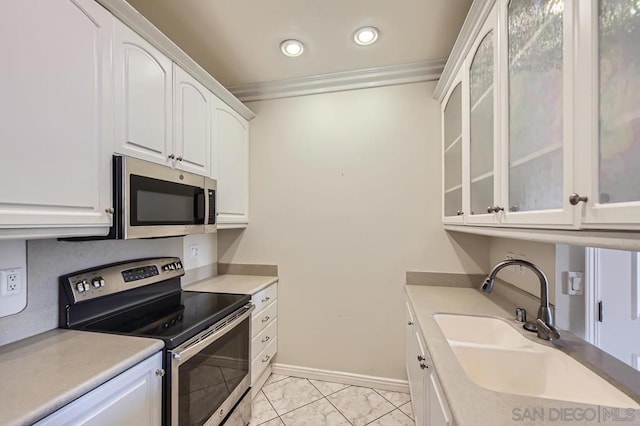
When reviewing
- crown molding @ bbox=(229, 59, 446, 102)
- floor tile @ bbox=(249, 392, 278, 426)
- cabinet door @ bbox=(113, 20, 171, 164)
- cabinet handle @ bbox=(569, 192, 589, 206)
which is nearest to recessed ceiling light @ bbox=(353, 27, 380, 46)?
crown molding @ bbox=(229, 59, 446, 102)

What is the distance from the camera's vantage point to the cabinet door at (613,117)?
58cm

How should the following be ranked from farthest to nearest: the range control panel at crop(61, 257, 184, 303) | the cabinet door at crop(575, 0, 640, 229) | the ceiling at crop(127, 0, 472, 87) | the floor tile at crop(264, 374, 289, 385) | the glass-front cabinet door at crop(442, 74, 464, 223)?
the floor tile at crop(264, 374, 289, 385) → the glass-front cabinet door at crop(442, 74, 464, 223) → the ceiling at crop(127, 0, 472, 87) → the range control panel at crop(61, 257, 184, 303) → the cabinet door at crop(575, 0, 640, 229)

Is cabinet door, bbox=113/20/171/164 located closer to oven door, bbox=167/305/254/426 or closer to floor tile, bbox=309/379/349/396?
oven door, bbox=167/305/254/426

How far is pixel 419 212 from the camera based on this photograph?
2164 mm

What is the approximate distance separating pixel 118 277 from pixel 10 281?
1.38 feet

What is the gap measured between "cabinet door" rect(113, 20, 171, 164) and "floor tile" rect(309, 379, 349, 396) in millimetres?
2014

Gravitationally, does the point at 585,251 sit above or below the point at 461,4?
below

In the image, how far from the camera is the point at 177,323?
52.4 inches

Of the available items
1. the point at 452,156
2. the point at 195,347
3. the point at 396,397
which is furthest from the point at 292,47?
the point at 396,397

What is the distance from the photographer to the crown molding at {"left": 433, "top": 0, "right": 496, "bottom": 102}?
48.6 inches

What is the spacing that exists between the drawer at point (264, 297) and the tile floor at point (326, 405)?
69cm

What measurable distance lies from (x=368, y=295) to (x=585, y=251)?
1390 mm

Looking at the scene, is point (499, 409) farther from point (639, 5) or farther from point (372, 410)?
point (372, 410)

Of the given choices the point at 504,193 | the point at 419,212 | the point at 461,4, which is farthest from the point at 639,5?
the point at 419,212
